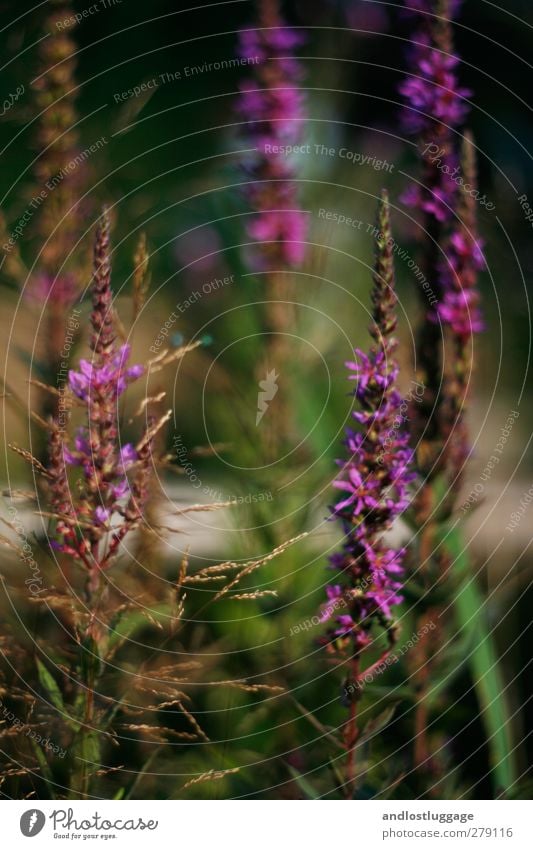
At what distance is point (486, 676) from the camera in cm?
124

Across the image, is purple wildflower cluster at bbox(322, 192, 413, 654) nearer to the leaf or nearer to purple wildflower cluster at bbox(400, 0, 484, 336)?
purple wildflower cluster at bbox(400, 0, 484, 336)

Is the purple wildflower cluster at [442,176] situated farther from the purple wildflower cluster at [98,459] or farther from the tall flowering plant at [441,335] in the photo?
the purple wildflower cluster at [98,459]

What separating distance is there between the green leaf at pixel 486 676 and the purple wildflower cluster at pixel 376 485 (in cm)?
20

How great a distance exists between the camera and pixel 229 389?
4.67ft

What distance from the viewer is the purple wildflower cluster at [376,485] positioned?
3.12 feet

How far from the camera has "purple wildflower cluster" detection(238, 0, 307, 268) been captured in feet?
4.36

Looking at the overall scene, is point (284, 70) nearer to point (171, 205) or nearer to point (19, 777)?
point (171, 205)

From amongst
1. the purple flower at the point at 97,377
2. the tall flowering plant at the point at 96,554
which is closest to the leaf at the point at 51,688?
the tall flowering plant at the point at 96,554

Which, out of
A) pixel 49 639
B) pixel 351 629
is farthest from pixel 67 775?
pixel 351 629

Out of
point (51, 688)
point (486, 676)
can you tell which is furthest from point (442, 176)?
point (51, 688)

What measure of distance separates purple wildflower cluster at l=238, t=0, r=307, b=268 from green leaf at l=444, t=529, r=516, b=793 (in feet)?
1.73
